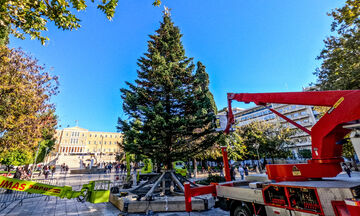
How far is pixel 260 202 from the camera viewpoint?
4.48 metres

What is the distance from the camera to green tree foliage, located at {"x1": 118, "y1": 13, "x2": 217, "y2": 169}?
32.3 feet

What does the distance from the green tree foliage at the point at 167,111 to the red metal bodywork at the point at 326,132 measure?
18.8 ft

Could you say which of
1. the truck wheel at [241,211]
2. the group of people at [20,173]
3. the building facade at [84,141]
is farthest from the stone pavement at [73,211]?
the building facade at [84,141]

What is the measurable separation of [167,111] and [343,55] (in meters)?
13.3

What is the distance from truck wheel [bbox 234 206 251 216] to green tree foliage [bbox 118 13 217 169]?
5.10 meters

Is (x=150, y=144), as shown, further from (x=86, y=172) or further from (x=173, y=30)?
(x=86, y=172)

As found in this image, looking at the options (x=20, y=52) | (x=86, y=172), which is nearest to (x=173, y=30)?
(x=20, y=52)

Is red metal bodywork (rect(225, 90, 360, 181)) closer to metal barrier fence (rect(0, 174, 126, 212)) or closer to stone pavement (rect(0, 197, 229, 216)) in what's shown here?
stone pavement (rect(0, 197, 229, 216))

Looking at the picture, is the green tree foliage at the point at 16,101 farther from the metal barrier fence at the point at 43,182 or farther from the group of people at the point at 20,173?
the group of people at the point at 20,173

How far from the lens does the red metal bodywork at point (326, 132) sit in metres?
3.54

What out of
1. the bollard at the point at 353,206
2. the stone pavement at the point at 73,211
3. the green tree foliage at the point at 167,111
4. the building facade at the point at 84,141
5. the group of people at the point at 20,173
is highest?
the building facade at the point at 84,141

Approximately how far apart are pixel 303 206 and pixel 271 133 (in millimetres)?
33967

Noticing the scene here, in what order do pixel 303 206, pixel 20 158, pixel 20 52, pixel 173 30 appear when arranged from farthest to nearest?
pixel 20 158 < pixel 173 30 < pixel 20 52 < pixel 303 206

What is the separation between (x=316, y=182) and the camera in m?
4.00
